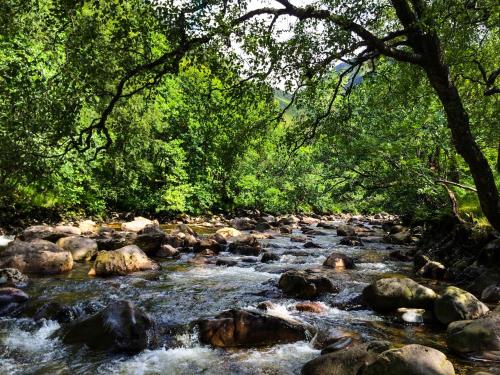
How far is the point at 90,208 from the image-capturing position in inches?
855

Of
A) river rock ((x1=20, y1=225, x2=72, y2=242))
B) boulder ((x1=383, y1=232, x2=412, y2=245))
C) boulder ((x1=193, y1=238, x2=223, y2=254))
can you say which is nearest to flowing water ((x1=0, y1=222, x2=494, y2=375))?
boulder ((x1=193, y1=238, x2=223, y2=254))

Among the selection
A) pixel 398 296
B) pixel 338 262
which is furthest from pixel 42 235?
pixel 398 296

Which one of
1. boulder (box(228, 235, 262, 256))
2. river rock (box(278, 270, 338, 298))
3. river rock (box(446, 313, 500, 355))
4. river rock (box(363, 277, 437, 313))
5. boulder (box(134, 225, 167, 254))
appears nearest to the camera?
river rock (box(446, 313, 500, 355))

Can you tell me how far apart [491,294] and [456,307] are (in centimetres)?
189

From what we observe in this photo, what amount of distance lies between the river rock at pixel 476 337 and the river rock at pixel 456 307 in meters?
0.86

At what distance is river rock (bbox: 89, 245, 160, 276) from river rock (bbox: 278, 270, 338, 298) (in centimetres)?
418

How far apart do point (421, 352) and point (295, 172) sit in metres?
29.3

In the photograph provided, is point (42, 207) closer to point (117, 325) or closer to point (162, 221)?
point (162, 221)

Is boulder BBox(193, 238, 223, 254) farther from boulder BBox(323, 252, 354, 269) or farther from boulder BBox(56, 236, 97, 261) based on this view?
boulder BBox(323, 252, 354, 269)

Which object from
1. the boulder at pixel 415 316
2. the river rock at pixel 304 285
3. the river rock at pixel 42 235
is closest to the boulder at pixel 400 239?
the river rock at pixel 304 285

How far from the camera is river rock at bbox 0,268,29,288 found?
9.31m

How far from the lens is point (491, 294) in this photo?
8.30 meters

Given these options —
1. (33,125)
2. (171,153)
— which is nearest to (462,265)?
(33,125)

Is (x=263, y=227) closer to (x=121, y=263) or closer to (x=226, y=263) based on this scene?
(x=226, y=263)
